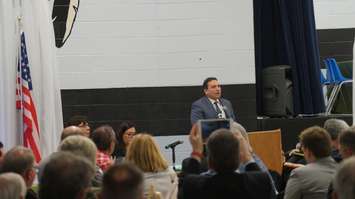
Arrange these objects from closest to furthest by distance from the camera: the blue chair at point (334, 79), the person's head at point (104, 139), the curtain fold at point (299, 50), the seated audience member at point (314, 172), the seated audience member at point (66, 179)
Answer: the seated audience member at point (66, 179) < the seated audience member at point (314, 172) < the person's head at point (104, 139) < the curtain fold at point (299, 50) < the blue chair at point (334, 79)

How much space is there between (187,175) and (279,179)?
2137 millimetres

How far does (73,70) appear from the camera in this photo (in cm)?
816

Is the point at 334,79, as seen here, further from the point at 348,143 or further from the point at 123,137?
the point at 348,143

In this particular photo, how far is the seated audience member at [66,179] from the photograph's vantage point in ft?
8.19

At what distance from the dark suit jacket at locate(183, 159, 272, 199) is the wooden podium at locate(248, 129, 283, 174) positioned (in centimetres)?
273

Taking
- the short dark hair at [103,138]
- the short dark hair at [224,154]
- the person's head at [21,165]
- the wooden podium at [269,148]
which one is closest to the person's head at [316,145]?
the short dark hair at [224,154]

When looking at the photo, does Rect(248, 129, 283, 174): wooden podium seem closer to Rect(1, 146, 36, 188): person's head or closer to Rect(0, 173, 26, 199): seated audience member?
Rect(1, 146, 36, 188): person's head

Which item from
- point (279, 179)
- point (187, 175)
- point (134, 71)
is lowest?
point (279, 179)

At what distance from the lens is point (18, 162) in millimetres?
3275

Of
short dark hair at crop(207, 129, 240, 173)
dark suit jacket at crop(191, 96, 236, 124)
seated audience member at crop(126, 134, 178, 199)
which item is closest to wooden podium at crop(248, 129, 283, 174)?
dark suit jacket at crop(191, 96, 236, 124)

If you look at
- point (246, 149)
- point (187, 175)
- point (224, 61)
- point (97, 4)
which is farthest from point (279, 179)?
point (97, 4)

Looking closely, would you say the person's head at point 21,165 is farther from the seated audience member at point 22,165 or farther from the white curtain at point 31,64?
the white curtain at point 31,64

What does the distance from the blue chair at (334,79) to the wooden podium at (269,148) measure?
3.66m

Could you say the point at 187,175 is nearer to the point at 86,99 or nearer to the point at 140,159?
the point at 140,159
